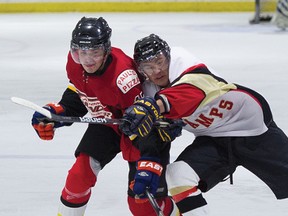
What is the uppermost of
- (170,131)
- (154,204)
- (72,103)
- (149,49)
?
(149,49)

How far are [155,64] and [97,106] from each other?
0.30 m

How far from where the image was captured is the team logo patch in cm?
236

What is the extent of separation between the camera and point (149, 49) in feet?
7.59

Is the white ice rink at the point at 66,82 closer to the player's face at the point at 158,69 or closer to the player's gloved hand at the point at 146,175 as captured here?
the player's gloved hand at the point at 146,175

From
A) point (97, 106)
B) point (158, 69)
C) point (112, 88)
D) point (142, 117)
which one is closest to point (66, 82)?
point (97, 106)

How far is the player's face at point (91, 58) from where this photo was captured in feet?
7.70

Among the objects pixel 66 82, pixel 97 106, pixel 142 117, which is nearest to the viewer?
pixel 142 117

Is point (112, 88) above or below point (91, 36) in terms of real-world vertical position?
below

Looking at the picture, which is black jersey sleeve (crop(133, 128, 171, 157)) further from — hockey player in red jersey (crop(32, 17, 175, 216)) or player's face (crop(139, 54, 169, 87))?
player's face (crop(139, 54, 169, 87))

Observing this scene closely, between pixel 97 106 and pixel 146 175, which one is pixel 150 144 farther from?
pixel 97 106

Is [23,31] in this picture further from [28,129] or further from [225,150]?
[225,150]

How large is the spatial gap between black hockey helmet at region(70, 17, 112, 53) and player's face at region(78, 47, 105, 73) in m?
0.01

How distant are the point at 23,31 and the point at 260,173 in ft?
21.3

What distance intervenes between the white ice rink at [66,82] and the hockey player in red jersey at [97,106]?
291 millimetres
